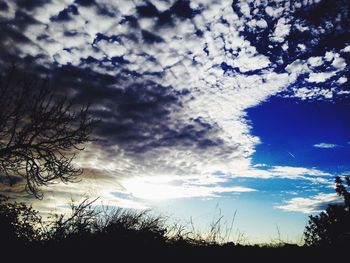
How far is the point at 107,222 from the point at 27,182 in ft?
22.8

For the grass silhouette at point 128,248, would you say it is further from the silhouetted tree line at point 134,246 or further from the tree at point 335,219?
the tree at point 335,219

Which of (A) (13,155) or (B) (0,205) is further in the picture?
(A) (13,155)

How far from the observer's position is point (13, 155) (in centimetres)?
1161

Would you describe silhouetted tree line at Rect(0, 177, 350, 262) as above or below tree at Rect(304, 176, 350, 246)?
below

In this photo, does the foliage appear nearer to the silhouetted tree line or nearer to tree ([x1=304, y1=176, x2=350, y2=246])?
the silhouetted tree line

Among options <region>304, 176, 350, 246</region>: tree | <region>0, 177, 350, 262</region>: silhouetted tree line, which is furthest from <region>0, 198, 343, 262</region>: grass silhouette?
<region>304, 176, 350, 246</region>: tree

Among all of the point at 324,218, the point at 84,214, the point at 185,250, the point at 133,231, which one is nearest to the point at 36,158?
the point at 84,214

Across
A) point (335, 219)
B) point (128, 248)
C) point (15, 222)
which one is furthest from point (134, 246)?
point (335, 219)

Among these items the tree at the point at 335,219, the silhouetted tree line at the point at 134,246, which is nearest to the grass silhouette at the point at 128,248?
the silhouetted tree line at the point at 134,246

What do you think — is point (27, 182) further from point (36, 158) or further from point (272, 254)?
point (272, 254)

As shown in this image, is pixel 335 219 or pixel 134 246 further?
pixel 335 219

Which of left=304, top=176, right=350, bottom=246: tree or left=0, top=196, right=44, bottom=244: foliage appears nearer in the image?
left=0, top=196, right=44, bottom=244: foliage

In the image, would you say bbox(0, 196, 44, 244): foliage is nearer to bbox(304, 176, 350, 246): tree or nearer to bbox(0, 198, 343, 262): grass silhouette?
bbox(0, 198, 343, 262): grass silhouette

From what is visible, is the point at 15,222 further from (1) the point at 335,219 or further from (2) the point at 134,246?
(1) the point at 335,219
